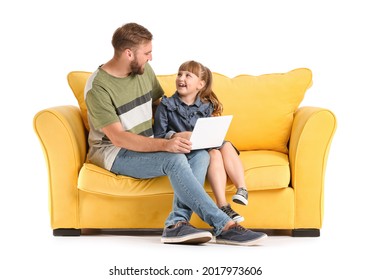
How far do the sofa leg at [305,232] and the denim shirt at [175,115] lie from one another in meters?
0.86

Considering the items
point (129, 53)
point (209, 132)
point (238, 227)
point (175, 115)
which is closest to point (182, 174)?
point (209, 132)

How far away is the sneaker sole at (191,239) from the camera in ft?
13.5

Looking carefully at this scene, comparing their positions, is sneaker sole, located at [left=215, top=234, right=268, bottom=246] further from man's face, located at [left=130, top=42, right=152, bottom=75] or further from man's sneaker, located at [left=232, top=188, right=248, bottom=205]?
man's face, located at [left=130, top=42, right=152, bottom=75]

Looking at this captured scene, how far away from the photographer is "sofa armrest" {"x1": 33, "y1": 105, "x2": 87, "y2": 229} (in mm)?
4539

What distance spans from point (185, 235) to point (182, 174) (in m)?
0.32

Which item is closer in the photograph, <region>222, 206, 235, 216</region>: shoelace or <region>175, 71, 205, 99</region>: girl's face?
<region>222, 206, 235, 216</region>: shoelace

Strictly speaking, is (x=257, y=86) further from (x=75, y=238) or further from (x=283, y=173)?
(x=75, y=238)

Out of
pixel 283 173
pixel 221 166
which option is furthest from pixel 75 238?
pixel 283 173

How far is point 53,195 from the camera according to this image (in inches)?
180

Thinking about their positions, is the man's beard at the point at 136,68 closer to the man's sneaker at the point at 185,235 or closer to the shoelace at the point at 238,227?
the man's sneaker at the point at 185,235

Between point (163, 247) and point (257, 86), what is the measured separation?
4.62 feet

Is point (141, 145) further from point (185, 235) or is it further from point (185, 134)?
point (185, 235)

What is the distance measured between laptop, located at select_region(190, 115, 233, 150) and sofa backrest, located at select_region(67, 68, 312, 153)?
1.86 ft

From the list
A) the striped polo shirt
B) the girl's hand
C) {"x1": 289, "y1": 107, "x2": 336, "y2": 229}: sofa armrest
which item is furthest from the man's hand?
{"x1": 289, "y1": 107, "x2": 336, "y2": 229}: sofa armrest
